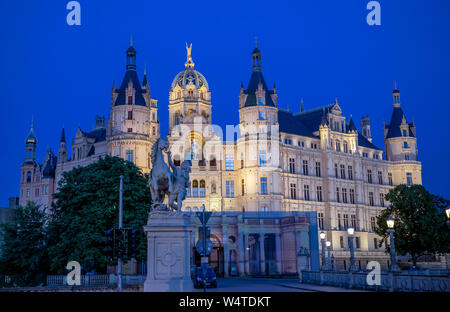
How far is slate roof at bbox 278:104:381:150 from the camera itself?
8356 centimetres

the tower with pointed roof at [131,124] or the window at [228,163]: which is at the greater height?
the tower with pointed roof at [131,124]

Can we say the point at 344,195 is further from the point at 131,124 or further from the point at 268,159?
the point at 131,124

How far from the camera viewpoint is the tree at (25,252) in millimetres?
40781

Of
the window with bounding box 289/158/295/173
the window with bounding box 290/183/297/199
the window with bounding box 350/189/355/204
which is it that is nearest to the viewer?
the window with bounding box 290/183/297/199

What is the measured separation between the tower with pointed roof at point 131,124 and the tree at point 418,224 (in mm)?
35758

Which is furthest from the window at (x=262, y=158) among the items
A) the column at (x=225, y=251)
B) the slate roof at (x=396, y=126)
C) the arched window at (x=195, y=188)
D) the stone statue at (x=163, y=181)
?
the stone statue at (x=163, y=181)

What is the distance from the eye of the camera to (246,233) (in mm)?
58312

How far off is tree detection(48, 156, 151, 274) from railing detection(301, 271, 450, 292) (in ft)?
46.4

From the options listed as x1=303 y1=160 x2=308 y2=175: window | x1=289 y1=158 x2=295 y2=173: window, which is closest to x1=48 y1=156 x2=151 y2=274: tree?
x1=289 y1=158 x2=295 y2=173: window

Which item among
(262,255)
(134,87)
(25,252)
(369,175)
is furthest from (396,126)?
(25,252)

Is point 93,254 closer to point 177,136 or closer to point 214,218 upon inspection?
point 214,218

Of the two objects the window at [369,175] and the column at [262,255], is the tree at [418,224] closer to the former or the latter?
the column at [262,255]

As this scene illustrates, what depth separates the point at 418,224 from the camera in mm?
55719

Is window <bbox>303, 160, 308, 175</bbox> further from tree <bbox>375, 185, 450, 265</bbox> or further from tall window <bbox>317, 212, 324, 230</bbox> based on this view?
tree <bbox>375, 185, 450, 265</bbox>
